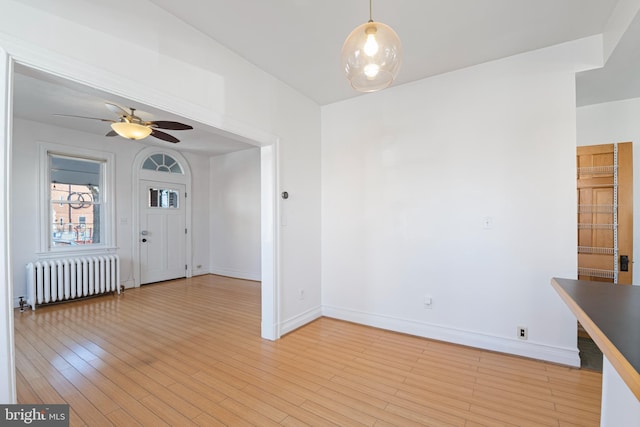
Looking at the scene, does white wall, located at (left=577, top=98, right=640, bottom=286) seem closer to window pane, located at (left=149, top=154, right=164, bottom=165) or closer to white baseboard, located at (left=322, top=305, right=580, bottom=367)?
white baseboard, located at (left=322, top=305, right=580, bottom=367)

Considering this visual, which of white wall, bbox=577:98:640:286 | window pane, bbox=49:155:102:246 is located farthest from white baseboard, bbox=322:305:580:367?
window pane, bbox=49:155:102:246

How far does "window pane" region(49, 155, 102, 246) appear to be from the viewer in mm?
4613

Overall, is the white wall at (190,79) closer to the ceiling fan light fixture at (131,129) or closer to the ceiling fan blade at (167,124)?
the ceiling fan blade at (167,124)

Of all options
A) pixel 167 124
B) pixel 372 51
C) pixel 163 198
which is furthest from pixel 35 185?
pixel 372 51

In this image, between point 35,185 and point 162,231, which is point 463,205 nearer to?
point 162,231

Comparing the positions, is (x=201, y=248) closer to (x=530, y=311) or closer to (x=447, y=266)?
(x=447, y=266)

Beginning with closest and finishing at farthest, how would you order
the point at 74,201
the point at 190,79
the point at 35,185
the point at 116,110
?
the point at 190,79
the point at 116,110
the point at 35,185
the point at 74,201

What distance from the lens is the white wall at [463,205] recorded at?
8.29ft

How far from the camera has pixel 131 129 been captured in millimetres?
3223

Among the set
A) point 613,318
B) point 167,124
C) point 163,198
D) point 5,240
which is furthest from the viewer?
point 163,198

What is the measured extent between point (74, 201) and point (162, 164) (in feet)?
5.56

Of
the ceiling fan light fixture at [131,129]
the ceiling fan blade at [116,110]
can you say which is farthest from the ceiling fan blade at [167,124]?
the ceiling fan blade at [116,110]

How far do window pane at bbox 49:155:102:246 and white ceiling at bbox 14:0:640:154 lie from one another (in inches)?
74.7

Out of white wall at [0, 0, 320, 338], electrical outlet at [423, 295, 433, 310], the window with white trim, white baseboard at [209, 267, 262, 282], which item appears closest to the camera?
white wall at [0, 0, 320, 338]
